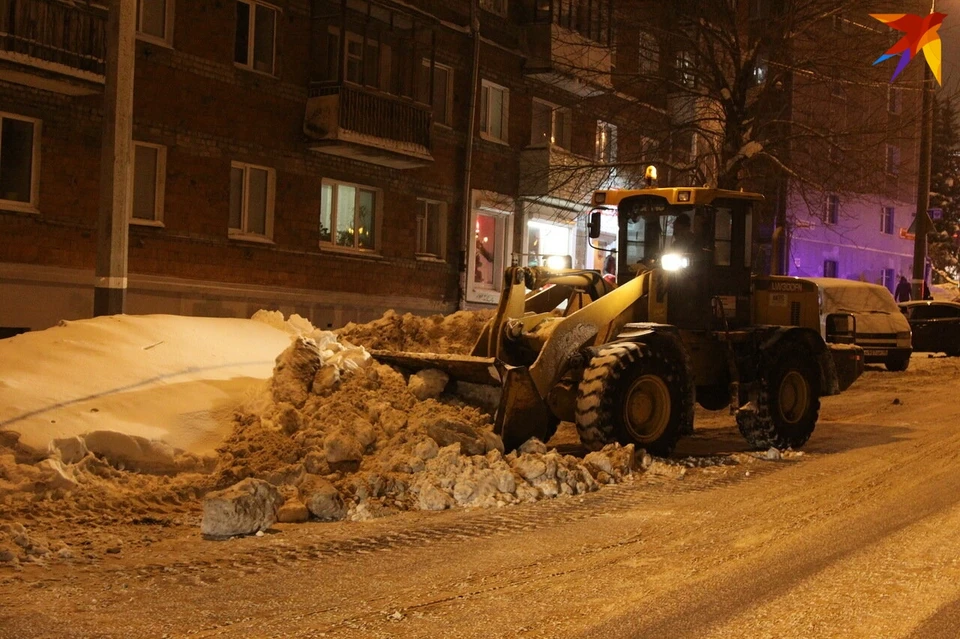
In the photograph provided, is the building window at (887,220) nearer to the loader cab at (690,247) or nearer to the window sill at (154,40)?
the window sill at (154,40)

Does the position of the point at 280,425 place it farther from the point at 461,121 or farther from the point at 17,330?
the point at 461,121

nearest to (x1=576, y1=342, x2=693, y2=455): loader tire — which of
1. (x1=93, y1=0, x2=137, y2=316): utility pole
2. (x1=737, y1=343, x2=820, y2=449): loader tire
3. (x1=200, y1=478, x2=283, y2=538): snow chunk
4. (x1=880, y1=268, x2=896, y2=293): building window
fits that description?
(x1=737, y1=343, x2=820, y2=449): loader tire

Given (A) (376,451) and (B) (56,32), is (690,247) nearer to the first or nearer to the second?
(A) (376,451)

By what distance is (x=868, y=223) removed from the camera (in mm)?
43312

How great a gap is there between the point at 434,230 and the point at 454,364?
616 inches

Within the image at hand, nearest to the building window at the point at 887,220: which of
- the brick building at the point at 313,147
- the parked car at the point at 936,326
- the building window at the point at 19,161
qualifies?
the brick building at the point at 313,147

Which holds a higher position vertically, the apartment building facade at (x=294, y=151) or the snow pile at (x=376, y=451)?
the apartment building facade at (x=294, y=151)

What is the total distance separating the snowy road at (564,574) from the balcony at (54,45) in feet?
35.7

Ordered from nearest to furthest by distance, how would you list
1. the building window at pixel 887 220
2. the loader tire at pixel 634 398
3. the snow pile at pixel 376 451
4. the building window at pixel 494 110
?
the snow pile at pixel 376 451
the loader tire at pixel 634 398
the building window at pixel 494 110
the building window at pixel 887 220

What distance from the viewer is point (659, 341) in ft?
34.4

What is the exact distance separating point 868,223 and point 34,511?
40.7m

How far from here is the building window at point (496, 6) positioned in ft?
85.9

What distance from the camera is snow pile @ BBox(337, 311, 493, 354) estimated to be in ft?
39.2

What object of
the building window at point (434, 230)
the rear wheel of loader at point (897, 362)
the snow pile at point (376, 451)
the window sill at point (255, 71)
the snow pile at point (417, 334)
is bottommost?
the snow pile at point (376, 451)
